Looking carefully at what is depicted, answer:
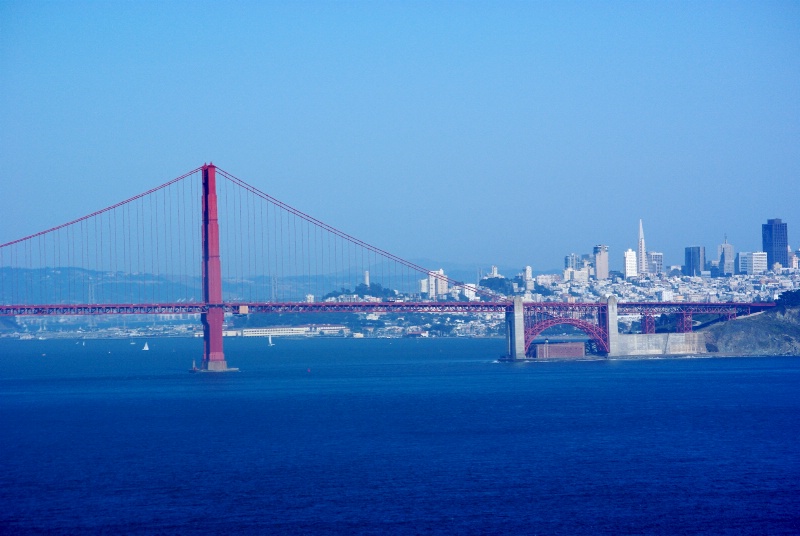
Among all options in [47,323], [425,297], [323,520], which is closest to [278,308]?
[323,520]

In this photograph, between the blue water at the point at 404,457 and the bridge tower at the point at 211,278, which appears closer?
the blue water at the point at 404,457

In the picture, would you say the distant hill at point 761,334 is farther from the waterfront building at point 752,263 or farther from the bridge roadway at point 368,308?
the waterfront building at point 752,263

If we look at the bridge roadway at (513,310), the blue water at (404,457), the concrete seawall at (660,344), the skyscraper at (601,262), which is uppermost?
the skyscraper at (601,262)

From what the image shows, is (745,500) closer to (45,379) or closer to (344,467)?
(344,467)

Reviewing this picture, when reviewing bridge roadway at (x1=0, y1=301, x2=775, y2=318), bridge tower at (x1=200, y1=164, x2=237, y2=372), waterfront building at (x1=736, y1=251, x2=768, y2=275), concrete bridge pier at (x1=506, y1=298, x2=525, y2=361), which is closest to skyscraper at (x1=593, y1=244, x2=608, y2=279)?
waterfront building at (x1=736, y1=251, x2=768, y2=275)

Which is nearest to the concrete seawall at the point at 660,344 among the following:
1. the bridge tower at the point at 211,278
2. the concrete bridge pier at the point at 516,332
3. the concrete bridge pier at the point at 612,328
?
the concrete bridge pier at the point at 612,328

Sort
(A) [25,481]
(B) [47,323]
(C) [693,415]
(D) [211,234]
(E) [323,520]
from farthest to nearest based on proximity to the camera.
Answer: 1. (B) [47,323]
2. (D) [211,234]
3. (C) [693,415]
4. (A) [25,481]
5. (E) [323,520]
